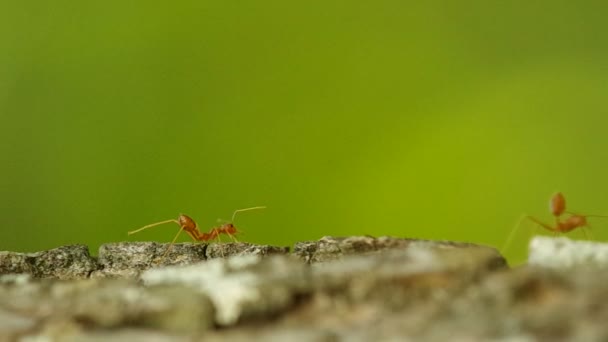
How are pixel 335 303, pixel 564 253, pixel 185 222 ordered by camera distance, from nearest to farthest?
pixel 335 303
pixel 564 253
pixel 185 222

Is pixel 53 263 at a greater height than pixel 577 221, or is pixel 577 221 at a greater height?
pixel 53 263

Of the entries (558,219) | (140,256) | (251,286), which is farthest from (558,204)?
(251,286)

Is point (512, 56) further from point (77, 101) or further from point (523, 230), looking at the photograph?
point (77, 101)

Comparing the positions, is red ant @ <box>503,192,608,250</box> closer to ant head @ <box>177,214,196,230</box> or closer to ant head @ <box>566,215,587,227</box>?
ant head @ <box>566,215,587,227</box>

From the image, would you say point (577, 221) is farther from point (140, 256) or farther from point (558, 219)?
point (140, 256)

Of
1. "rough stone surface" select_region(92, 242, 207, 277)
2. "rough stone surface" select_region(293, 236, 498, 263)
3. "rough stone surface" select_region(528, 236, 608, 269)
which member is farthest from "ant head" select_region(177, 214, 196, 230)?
"rough stone surface" select_region(528, 236, 608, 269)

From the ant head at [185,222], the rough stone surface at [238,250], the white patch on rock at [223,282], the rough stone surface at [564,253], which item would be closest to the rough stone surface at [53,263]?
the rough stone surface at [238,250]
